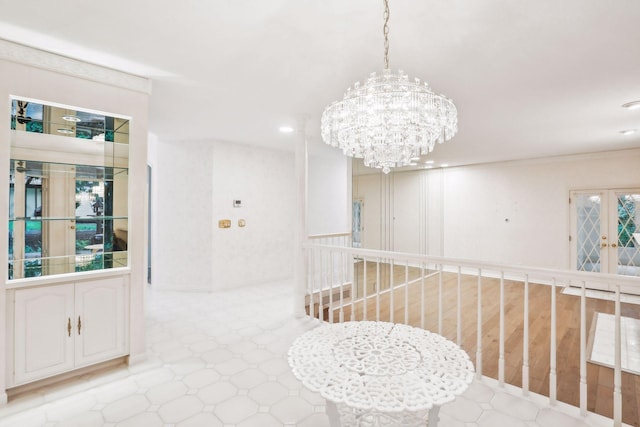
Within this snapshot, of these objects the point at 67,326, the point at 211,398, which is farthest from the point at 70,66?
the point at 211,398

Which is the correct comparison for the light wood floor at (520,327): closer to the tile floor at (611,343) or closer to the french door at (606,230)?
the tile floor at (611,343)

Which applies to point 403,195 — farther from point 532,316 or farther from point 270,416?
point 270,416

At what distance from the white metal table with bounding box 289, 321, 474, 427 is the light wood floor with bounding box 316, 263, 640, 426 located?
1044mm

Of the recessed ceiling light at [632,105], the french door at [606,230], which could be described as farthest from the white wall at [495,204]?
the recessed ceiling light at [632,105]

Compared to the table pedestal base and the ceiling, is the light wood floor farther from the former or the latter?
the ceiling

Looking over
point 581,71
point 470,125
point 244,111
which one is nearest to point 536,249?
point 470,125

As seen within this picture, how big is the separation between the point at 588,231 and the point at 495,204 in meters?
1.65

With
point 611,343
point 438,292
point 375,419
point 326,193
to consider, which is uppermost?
point 326,193

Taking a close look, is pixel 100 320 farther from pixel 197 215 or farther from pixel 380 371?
pixel 197 215

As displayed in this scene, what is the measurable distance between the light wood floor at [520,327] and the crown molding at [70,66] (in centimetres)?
306

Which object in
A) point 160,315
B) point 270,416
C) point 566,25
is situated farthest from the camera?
point 160,315

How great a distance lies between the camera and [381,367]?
1.49 meters

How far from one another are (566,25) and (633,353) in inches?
137

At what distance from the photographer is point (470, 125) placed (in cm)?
399
